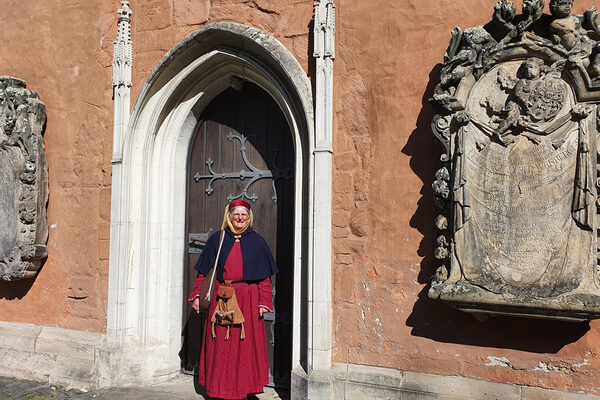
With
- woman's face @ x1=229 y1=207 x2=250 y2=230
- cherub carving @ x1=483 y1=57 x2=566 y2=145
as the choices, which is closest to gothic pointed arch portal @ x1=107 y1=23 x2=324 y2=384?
woman's face @ x1=229 y1=207 x2=250 y2=230

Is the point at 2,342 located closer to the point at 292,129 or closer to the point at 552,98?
the point at 292,129

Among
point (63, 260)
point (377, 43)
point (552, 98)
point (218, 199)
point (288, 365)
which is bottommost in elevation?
point (288, 365)

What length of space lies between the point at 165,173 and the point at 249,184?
0.81 metres

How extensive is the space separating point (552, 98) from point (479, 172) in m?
0.61

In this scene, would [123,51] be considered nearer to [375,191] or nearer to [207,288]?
[207,288]

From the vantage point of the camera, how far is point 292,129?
15.8 feet

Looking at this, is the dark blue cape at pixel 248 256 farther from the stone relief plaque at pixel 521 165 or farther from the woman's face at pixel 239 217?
the stone relief plaque at pixel 521 165

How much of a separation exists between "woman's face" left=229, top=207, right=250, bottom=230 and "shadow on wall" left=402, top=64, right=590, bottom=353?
127 centimetres

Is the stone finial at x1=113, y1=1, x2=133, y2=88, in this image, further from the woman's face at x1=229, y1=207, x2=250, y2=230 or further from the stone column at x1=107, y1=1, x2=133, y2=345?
the woman's face at x1=229, y1=207, x2=250, y2=230

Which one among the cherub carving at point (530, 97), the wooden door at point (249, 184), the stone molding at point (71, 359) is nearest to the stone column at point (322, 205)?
the wooden door at point (249, 184)

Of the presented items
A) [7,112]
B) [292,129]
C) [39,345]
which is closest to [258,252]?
[292,129]

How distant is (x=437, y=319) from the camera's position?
4109 millimetres

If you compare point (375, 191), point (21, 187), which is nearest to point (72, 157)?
point (21, 187)

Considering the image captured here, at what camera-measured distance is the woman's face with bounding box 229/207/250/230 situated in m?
4.64
